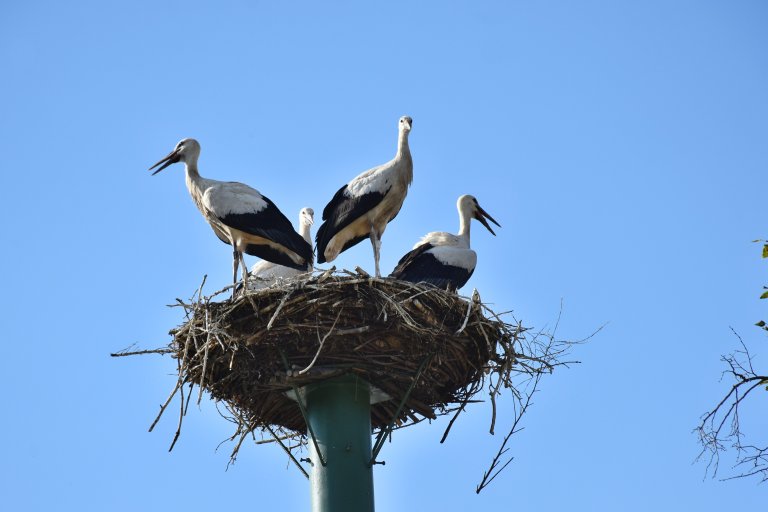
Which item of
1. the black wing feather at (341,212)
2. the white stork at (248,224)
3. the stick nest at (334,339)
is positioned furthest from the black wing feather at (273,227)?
the stick nest at (334,339)

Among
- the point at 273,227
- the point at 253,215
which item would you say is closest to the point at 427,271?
the point at 273,227

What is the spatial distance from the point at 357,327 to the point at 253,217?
8.49 feet

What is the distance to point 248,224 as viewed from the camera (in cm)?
1071

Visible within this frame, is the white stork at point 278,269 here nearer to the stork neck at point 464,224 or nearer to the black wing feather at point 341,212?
the black wing feather at point 341,212

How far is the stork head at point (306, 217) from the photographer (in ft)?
39.5

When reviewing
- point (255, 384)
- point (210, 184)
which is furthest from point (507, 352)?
point (210, 184)

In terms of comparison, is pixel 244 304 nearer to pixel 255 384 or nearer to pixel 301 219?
pixel 255 384

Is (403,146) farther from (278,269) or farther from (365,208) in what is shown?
(278,269)

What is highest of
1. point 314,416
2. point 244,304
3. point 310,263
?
point 310,263

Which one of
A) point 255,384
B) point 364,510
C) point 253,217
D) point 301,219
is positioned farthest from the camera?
point 301,219

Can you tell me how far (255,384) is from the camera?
8680 millimetres

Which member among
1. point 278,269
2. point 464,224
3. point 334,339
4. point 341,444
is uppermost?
point 464,224

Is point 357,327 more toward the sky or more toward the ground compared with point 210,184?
more toward the ground

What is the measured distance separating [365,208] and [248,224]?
3.46 feet
